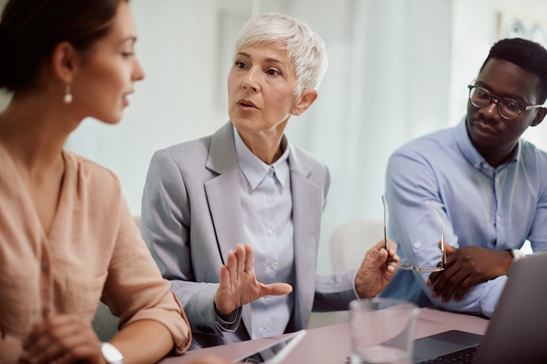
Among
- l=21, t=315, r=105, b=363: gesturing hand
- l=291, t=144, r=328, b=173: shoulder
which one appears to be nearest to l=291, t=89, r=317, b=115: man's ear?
l=291, t=144, r=328, b=173: shoulder

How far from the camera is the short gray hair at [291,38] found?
184cm

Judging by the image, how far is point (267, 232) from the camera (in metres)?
1.87

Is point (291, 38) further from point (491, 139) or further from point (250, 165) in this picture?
point (491, 139)

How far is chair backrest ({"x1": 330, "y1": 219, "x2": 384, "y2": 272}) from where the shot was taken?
2.28 metres

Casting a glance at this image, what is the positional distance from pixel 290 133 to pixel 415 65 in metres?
0.71

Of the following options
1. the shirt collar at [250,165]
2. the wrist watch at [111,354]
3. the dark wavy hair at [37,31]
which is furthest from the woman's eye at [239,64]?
the wrist watch at [111,354]

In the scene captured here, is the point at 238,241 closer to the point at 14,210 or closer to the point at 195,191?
the point at 195,191

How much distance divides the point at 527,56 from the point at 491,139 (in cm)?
28

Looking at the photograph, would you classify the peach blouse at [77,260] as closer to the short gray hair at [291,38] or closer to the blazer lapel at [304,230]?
the blazer lapel at [304,230]

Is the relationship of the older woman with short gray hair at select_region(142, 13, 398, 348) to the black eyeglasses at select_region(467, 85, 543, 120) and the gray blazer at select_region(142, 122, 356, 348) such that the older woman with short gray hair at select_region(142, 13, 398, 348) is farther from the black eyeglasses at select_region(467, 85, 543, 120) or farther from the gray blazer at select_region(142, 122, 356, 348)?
the black eyeglasses at select_region(467, 85, 543, 120)

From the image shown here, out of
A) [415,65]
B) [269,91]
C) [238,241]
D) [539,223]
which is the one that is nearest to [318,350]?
[238,241]

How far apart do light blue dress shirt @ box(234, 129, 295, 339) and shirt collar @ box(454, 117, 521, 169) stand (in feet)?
2.12

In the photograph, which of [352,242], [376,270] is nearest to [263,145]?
[376,270]

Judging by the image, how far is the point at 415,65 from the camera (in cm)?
328
